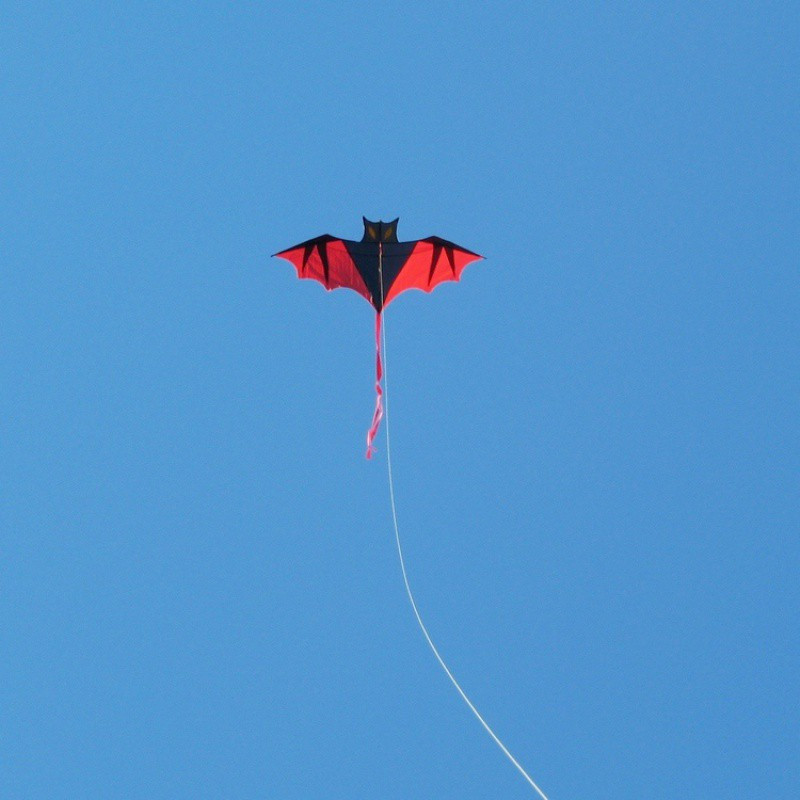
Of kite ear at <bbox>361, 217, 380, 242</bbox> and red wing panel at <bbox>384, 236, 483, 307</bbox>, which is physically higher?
red wing panel at <bbox>384, 236, 483, 307</bbox>

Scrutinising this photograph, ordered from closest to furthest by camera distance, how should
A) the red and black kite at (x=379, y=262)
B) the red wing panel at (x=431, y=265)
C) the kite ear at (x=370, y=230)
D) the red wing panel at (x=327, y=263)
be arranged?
the kite ear at (x=370, y=230) → the red and black kite at (x=379, y=262) → the red wing panel at (x=327, y=263) → the red wing panel at (x=431, y=265)

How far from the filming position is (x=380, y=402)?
12602 mm

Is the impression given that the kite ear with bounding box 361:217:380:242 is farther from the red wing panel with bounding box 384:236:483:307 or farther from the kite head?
the red wing panel with bounding box 384:236:483:307

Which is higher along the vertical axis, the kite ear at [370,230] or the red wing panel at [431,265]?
the red wing panel at [431,265]

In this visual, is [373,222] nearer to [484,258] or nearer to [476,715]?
[484,258]

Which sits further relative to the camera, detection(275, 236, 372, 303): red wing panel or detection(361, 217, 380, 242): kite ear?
detection(275, 236, 372, 303): red wing panel

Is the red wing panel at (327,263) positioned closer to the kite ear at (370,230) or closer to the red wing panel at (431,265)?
the kite ear at (370,230)

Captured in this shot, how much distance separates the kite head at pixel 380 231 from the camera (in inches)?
535

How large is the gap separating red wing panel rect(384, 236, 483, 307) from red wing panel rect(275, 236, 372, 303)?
589 mm

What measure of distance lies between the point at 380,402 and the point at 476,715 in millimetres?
5527

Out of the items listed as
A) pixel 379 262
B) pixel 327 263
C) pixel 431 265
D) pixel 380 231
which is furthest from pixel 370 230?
pixel 431 265

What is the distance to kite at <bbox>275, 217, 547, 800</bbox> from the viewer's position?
14.0 metres

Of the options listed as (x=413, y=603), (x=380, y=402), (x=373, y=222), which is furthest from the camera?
(x=373, y=222)

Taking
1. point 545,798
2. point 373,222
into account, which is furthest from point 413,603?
point 373,222
